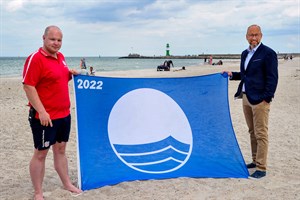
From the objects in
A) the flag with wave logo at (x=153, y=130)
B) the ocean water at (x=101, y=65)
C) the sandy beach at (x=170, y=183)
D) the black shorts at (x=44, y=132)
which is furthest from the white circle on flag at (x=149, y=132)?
the ocean water at (x=101, y=65)

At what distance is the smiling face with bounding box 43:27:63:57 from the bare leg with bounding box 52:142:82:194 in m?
1.03

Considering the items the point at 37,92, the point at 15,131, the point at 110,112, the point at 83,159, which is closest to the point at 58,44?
the point at 37,92

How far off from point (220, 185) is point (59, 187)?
1.96 metres

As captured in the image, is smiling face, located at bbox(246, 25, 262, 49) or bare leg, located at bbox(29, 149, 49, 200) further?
smiling face, located at bbox(246, 25, 262, 49)

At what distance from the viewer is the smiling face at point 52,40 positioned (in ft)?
10.7

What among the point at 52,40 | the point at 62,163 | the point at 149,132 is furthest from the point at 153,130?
the point at 52,40

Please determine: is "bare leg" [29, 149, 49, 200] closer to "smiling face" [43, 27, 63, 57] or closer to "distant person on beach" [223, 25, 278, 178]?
"smiling face" [43, 27, 63, 57]

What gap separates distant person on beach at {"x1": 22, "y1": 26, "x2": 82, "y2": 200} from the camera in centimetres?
317

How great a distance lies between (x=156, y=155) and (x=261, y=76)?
5.44ft

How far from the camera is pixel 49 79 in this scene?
10.7ft

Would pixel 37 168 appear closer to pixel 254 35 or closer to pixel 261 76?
pixel 261 76

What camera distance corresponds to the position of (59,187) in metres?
4.00

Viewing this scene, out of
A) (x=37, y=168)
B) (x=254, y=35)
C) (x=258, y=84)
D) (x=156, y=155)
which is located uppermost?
(x=254, y=35)

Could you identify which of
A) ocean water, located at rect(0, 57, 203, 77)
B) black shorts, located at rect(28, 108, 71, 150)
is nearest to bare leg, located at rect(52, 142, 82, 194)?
black shorts, located at rect(28, 108, 71, 150)
